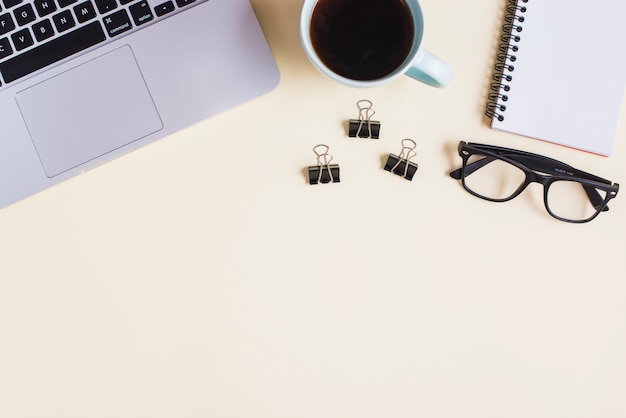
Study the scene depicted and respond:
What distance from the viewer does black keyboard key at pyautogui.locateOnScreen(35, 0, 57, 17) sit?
1.95 ft

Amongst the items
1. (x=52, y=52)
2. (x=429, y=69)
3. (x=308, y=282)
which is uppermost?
(x=52, y=52)

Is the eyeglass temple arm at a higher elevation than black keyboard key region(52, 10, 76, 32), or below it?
below

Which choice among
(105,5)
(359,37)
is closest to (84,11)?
(105,5)

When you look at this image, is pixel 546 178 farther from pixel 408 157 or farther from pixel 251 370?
pixel 251 370

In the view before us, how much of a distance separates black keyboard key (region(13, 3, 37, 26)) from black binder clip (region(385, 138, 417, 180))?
466mm

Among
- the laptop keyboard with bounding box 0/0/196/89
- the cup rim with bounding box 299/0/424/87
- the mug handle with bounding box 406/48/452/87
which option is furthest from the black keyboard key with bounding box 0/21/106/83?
the mug handle with bounding box 406/48/452/87

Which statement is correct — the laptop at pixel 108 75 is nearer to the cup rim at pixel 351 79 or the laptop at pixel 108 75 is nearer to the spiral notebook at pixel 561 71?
the cup rim at pixel 351 79

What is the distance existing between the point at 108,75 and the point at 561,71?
1.89ft

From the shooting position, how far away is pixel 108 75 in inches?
24.6

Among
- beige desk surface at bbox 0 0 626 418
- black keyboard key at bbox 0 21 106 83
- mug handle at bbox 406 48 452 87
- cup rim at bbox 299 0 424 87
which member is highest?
black keyboard key at bbox 0 21 106 83

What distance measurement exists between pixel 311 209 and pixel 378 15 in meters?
0.26

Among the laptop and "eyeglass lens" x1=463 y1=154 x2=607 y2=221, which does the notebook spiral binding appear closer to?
"eyeglass lens" x1=463 y1=154 x2=607 y2=221

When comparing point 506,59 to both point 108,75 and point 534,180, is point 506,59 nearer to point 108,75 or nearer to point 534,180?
point 534,180

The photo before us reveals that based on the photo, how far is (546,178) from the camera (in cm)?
67
